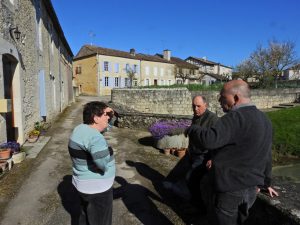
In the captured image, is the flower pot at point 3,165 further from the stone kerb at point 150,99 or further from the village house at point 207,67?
the village house at point 207,67

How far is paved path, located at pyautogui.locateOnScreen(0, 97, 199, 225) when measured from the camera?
3.91 metres

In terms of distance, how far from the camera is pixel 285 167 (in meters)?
9.15

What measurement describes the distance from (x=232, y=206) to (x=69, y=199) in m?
3.04

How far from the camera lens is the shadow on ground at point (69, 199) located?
3969mm

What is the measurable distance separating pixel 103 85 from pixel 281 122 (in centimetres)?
2805

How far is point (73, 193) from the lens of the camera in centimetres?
475

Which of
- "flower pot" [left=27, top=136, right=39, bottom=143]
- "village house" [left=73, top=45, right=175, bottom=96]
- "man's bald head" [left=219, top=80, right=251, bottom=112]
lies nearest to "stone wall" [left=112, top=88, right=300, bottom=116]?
"flower pot" [left=27, top=136, right=39, bottom=143]

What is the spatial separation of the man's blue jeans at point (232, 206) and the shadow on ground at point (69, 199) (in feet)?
7.15

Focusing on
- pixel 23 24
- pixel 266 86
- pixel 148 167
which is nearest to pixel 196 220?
pixel 148 167

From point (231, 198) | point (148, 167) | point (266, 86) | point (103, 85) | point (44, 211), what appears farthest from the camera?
point (103, 85)

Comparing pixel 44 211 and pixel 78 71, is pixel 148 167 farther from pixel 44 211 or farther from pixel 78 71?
pixel 78 71

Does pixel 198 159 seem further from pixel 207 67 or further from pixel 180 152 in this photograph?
pixel 207 67

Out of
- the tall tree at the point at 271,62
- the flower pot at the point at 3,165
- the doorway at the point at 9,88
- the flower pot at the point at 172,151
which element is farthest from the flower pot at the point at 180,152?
the tall tree at the point at 271,62

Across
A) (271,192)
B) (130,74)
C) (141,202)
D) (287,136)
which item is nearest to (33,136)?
(141,202)
